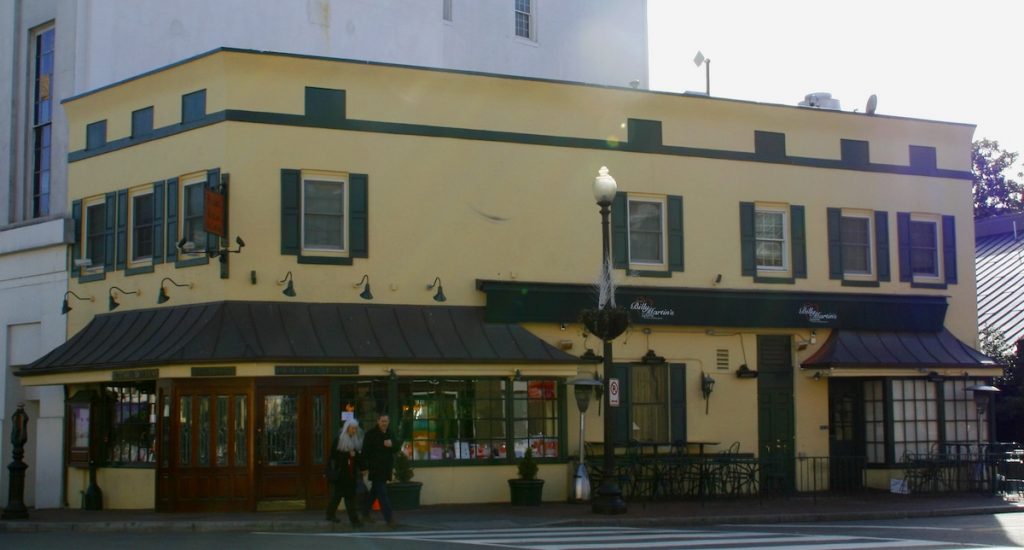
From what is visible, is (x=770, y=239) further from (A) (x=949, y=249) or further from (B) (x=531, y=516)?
(B) (x=531, y=516)

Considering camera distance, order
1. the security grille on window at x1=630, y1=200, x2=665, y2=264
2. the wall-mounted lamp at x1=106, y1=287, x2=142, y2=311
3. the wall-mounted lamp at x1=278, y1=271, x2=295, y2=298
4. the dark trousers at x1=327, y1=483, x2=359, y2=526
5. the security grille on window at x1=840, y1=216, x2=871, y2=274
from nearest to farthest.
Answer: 1. the dark trousers at x1=327, y1=483, x2=359, y2=526
2. the wall-mounted lamp at x1=278, y1=271, x2=295, y2=298
3. the wall-mounted lamp at x1=106, y1=287, x2=142, y2=311
4. the security grille on window at x1=630, y1=200, x2=665, y2=264
5. the security grille on window at x1=840, y1=216, x2=871, y2=274

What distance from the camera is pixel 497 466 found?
79.0ft

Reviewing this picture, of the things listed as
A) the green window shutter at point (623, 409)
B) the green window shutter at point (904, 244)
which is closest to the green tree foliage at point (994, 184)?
the green window shutter at point (904, 244)

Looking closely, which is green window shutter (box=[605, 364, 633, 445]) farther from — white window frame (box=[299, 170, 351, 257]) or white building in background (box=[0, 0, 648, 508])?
white building in background (box=[0, 0, 648, 508])

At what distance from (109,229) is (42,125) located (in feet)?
16.2

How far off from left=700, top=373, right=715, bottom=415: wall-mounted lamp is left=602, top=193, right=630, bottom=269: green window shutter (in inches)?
112

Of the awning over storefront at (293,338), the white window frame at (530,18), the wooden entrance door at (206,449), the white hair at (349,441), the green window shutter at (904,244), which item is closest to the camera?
the white hair at (349,441)

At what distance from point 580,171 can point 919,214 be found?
851cm

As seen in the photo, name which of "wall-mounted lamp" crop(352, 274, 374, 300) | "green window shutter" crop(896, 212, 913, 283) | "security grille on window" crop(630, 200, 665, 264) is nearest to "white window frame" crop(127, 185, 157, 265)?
"wall-mounted lamp" crop(352, 274, 374, 300)

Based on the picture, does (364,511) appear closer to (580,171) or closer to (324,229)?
(324,229)

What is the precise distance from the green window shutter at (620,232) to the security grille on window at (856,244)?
533 centimetres

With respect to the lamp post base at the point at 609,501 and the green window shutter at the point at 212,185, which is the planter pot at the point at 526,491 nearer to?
the lamp post base at the point at 609,501

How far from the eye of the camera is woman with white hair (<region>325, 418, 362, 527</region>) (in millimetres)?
19672

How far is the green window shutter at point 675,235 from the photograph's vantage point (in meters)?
26.2
